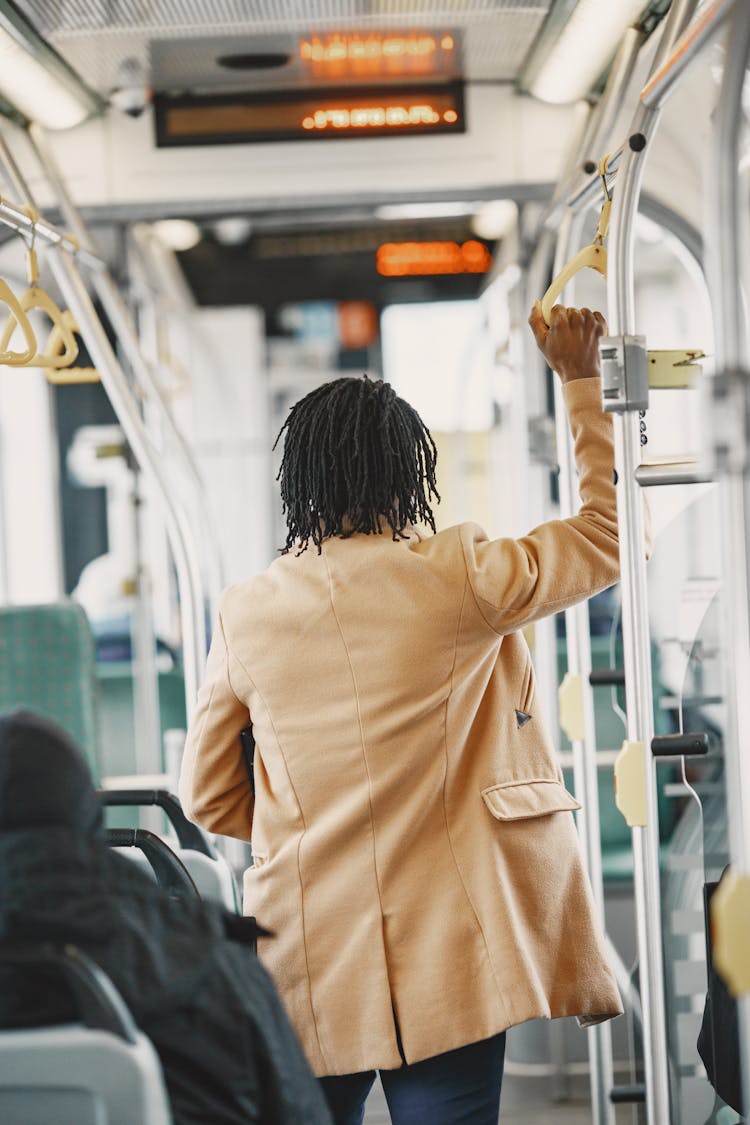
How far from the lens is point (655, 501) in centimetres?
290

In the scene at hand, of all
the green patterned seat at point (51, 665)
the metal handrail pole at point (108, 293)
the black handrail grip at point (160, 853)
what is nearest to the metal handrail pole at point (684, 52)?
the black handrail grip at point (160, 853)

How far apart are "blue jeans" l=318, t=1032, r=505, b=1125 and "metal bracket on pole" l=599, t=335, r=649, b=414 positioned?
2.97 ft

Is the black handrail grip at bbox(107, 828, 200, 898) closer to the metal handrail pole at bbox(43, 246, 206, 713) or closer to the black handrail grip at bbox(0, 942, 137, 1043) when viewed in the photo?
the metal handrail pole at bbox(43, 246, 206, 713)

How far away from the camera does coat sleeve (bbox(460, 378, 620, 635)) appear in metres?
1.79

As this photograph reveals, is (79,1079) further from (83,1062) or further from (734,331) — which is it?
(734,331)

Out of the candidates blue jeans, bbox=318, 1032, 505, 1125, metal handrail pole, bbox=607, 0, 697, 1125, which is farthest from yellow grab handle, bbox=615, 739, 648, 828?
blue jeans, bbox=318, 1032, 505, 1125

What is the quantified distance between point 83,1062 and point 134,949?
13 centimetres

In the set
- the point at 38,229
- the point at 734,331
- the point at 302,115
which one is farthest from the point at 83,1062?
the point at 302,115

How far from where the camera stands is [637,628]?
2043 millimetres

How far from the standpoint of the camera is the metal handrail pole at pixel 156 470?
9.60ft

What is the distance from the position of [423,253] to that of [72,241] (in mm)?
4372

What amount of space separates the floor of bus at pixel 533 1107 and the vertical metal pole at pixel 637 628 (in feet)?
4.41

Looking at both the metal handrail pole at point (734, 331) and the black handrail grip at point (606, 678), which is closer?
the metal handrail pole at point (734, 331)

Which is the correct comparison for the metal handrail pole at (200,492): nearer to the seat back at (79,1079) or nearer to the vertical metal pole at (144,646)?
the vertical metal pole at (144,646)
